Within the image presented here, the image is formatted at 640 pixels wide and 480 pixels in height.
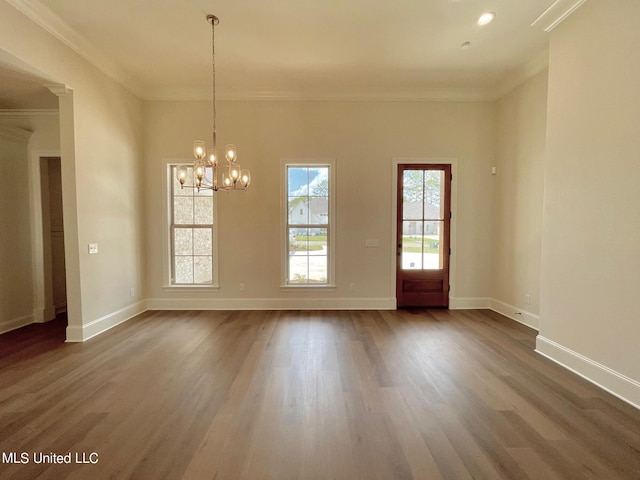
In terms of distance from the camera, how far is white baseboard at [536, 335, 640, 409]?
85.3 inches

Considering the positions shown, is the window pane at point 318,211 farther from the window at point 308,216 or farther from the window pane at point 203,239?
the window pane at point 203,239

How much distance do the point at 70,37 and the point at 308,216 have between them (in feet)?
11.9

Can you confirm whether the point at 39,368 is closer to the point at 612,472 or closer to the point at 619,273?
the point at 612,472

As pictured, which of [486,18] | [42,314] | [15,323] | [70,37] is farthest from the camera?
[42,314]

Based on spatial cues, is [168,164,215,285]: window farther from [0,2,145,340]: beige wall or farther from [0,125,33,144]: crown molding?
[0,125,33,144]: crown molding

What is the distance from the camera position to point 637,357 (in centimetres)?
214

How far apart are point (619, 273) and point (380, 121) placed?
3552mm

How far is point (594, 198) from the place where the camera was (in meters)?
2.46

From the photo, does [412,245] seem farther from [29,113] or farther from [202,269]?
[29,113]

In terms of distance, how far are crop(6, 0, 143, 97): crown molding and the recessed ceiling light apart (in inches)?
177

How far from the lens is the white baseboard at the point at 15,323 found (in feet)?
12.3

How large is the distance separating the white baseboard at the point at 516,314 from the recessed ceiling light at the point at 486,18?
3.67 meters

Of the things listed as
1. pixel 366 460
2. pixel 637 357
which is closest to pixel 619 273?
pixel 637 357

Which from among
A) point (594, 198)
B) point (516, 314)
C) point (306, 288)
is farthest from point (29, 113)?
point (516, 314)
